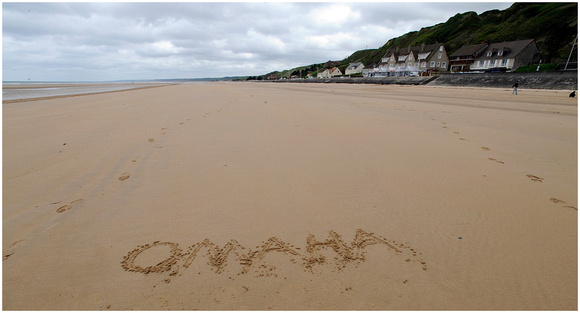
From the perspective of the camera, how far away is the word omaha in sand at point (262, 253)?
181cm

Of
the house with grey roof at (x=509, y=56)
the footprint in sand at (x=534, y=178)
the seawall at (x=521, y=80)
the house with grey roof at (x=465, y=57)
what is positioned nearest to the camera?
the footprint in sand at (x=534, y=178)

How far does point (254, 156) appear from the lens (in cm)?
398

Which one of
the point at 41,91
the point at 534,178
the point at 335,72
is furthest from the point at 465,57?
the point at 41,91

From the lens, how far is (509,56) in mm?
44938

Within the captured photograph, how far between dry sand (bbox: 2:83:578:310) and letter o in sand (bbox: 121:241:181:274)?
0.01 m

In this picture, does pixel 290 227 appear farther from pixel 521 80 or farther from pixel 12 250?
pixel 521 80

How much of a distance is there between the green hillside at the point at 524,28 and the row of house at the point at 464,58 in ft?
14.7

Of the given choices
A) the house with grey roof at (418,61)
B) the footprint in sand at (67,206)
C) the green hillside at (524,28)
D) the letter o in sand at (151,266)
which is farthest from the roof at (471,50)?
the footprint in sand at (67,206)

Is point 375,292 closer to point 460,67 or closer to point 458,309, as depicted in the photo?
point 458,309

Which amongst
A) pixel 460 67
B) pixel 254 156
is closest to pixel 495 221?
pixel 254 156

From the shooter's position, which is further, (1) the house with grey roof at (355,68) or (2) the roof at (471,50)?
(1) the house with grey roof at (355,68)

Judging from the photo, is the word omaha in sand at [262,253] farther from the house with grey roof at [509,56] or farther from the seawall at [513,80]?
the house with grey roof at [509,56]

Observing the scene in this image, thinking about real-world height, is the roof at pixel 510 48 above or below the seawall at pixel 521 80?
above

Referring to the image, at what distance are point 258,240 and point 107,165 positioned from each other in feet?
9.70
